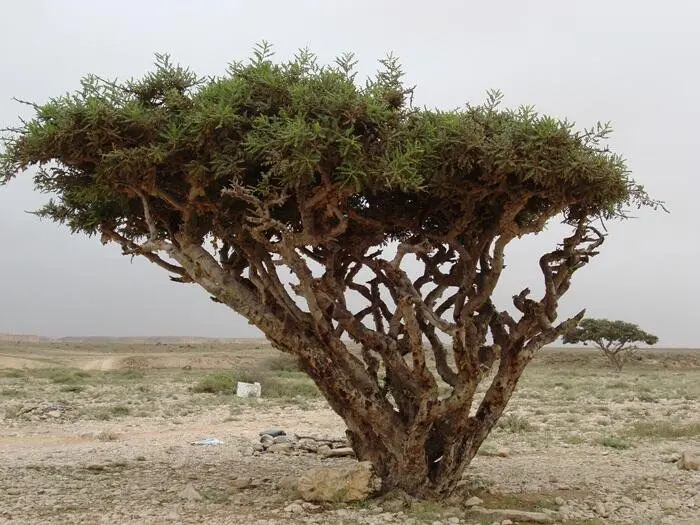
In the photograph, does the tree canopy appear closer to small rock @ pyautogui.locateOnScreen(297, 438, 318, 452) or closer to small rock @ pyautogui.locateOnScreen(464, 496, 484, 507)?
small rock @ pyautogui.locateOnScreen(464, 496, 484, 507)

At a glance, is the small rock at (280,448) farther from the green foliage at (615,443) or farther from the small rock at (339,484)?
the green foliage at (615,443)

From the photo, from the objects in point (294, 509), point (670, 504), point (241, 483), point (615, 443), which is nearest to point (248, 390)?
point (615, 443)

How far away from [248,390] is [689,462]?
17713mm

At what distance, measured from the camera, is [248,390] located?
26.0m

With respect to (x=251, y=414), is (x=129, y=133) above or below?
above

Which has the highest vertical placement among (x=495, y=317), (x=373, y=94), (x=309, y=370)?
(x=373, y=94)

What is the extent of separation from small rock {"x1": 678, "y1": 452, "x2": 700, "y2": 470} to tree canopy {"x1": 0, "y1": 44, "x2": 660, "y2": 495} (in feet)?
12.5

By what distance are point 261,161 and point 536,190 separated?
124 inches

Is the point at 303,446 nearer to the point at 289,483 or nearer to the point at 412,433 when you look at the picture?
the point at 289,483

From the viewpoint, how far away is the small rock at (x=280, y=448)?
13.3 meters

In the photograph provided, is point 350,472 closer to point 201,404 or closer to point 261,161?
point 261,161

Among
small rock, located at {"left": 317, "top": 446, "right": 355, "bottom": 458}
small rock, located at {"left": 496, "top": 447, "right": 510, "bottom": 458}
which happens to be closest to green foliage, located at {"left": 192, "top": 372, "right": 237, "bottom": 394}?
small rock, located at {"left": 317, "top": 446, "right": 355, "bottom": 458}

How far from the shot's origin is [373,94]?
7555 millimetres

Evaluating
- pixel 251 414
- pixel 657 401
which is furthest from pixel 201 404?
pixel 657 401
